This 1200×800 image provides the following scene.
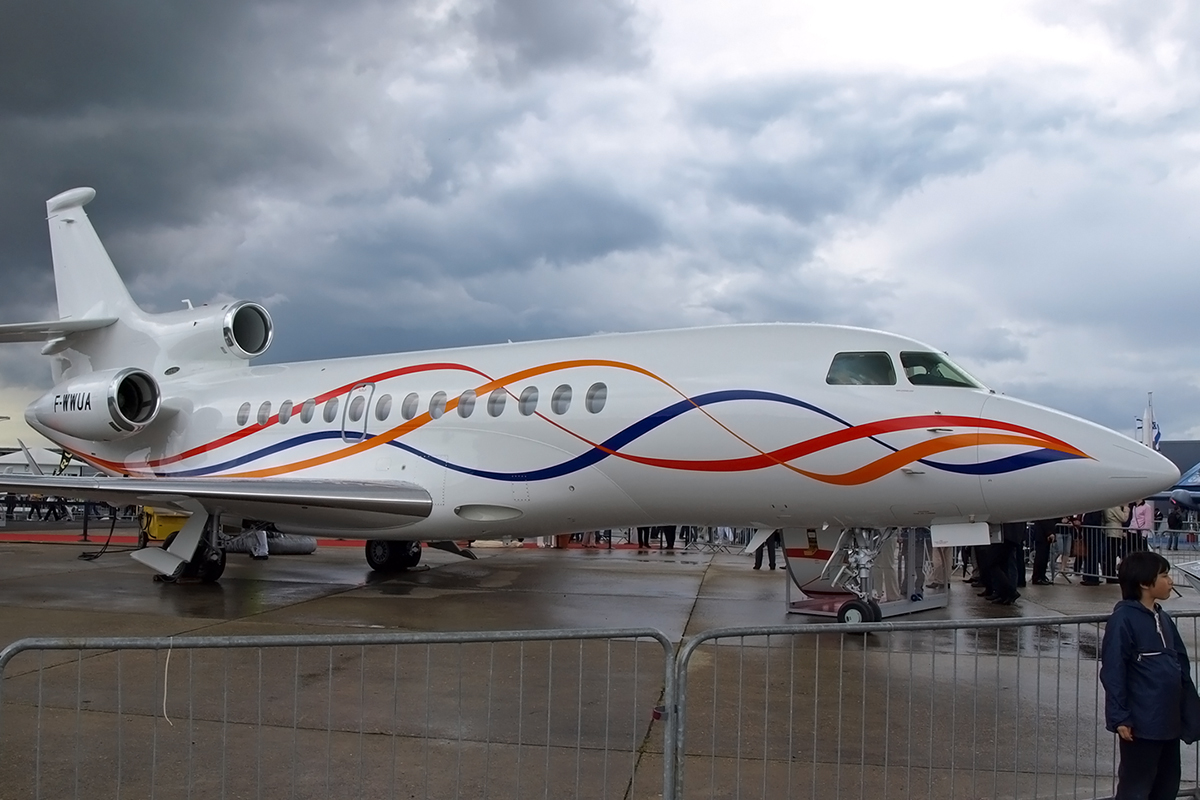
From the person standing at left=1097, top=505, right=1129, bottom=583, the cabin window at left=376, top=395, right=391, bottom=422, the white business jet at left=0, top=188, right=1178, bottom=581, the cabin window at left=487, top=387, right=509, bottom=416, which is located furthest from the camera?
the person standing at left=1097, top=505, right=1129, bottom=583

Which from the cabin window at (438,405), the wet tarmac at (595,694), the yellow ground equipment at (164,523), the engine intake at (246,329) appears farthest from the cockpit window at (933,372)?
the yellow ground equipment at (164,523)

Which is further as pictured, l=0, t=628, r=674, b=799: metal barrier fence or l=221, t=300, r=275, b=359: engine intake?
l=221, t=300, r=275, b=359: engine intake

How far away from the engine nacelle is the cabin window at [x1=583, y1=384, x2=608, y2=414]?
27.1 feet

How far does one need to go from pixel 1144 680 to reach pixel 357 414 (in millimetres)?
10731

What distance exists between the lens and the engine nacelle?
14.9 metres

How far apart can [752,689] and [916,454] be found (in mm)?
3080

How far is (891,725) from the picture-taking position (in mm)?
6172

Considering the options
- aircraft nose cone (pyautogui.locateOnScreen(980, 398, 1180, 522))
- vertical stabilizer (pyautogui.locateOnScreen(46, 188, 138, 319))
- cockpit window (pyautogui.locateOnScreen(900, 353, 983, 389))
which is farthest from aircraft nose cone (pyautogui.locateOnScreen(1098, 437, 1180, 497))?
vertical stabilizer (pyautogui.locateOnScreen(46, 188, 138, 319))

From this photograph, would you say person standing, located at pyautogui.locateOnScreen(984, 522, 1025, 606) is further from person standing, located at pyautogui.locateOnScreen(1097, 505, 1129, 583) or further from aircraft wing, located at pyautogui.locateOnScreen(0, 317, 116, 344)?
aircraft wing, located at pyautogui.locateOnScreen(0, 317, 116, 344)

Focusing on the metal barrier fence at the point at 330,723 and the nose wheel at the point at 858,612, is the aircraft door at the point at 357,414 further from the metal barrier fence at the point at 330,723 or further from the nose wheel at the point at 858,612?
the nose wheel at the point at 858,612

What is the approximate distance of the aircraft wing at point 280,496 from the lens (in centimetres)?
1156

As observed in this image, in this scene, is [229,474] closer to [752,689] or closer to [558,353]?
[558,353]

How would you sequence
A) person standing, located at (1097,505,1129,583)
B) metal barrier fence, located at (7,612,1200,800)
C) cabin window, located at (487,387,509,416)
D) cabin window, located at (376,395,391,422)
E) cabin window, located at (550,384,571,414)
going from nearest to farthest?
metal barrier fence, located at (7,612,1200,800) < cabin window, located at (550,384,571,414) < cabin window, located at (487,387,509,416) < cabin window, located at (376,395,391,422) < person standing, located at (1097,505,1129,583)

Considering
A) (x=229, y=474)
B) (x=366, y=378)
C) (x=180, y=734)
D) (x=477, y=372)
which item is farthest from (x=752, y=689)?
(x=229, y=474)
